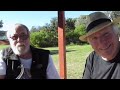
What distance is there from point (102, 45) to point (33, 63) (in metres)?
0.59

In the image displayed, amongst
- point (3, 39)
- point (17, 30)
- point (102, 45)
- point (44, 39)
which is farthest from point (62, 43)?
point (102, 45)

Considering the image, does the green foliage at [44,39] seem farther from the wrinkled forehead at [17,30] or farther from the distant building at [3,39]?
the wrinkled forehead at [17,30]

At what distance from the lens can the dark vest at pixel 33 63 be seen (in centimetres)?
191

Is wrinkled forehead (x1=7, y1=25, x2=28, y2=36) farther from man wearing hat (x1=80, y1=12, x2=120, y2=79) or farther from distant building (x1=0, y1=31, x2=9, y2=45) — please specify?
man wearing hat (x1=80, y1=12, x2=120, y2=79)

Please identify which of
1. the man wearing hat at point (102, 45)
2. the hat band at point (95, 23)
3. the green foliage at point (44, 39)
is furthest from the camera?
the green foliage at point (44, 39)

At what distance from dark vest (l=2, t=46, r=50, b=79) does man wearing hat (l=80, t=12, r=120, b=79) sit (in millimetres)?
366

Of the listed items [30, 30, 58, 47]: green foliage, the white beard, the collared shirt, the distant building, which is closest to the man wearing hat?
the collared shirt

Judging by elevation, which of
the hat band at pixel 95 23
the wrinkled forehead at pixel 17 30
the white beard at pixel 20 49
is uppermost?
the hat band at pixel 95 23

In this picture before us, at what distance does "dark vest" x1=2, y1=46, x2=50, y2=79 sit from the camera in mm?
1912

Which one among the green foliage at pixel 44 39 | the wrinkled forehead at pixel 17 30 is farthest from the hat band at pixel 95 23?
the green foliage at pixel 44 39

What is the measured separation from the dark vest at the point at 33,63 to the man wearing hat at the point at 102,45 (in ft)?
1.20
